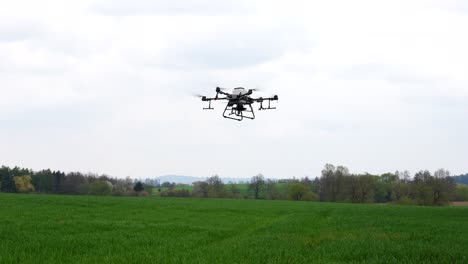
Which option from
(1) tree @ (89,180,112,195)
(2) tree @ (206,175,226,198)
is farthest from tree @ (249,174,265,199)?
(1) tree @ (89,180,112,195)

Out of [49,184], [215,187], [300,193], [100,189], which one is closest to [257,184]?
[215,187]

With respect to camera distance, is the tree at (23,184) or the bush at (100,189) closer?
the bush at (100,189)

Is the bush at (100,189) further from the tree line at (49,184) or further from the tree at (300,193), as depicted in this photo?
the tree at (300,193)

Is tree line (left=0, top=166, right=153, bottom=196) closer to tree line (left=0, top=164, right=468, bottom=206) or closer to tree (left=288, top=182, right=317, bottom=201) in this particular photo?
tree line (left=0, top=164, right=468, bottom=206)

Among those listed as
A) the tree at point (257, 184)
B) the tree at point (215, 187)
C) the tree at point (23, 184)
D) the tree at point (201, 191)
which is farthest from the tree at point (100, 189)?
the tree at point (257, 184)

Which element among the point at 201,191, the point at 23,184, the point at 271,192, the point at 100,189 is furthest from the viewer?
the point at 271,192

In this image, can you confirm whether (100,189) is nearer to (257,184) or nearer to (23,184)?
(23,184)

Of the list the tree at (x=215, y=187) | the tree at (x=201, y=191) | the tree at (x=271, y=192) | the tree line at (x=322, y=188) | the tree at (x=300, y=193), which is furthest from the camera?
the tree at (x=271, y=192)

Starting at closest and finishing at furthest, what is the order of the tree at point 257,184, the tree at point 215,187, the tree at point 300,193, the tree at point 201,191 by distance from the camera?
1. the tree at point 300,193
2. the tree at point 215,187
3. the tree at point 201,191
4. the tree at point 257,184
